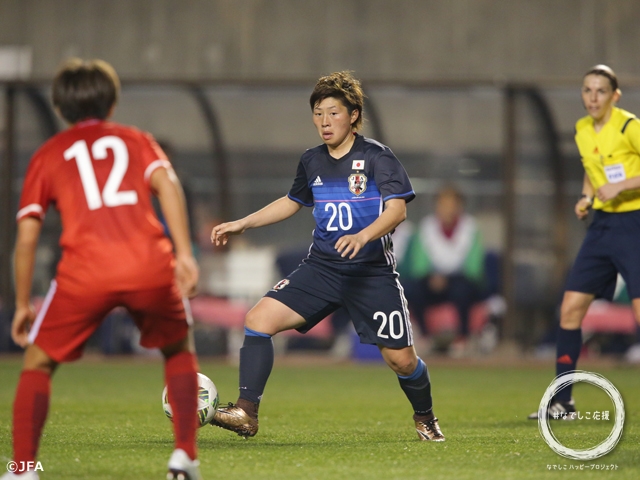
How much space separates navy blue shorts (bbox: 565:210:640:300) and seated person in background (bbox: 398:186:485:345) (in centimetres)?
586

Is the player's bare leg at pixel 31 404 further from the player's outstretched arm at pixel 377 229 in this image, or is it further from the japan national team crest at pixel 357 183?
the japan national team crest at pixel 357 183

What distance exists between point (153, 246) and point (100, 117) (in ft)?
1.75

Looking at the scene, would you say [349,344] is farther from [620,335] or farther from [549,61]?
[549,61]

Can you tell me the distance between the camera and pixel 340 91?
528cm

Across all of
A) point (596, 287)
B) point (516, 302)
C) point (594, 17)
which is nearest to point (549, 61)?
point (594, 17)

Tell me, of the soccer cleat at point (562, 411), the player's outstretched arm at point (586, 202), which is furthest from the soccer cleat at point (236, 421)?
the player's outstretched arm at point (586, 202)

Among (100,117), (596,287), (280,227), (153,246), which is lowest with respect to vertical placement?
(280,227)

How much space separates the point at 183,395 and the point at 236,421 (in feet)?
4.26

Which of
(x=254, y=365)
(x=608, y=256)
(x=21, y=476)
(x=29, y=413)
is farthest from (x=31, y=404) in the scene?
(x=608, y=256)

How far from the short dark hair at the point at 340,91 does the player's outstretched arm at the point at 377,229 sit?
0.63m

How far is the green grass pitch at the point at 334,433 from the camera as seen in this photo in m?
4.30

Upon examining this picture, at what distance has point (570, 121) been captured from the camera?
1238 cm

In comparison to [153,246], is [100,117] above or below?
above

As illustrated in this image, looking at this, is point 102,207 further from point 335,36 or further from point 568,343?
point 335,36
